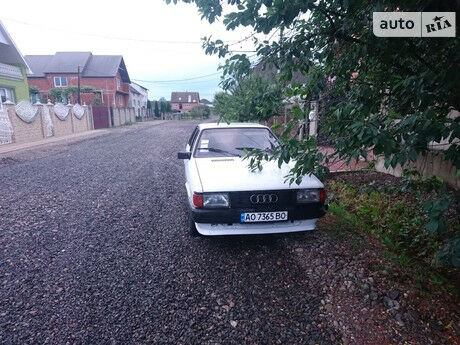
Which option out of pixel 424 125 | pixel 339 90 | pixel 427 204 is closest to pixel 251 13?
pixel 339 90

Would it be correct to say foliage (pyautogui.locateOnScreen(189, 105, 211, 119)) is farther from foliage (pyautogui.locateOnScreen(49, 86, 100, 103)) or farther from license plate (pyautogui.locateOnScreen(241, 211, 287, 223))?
license plate (pyautogui.locateOnScreen(241, 211, 287, 223))

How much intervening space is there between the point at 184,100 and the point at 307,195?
93168 millimetres

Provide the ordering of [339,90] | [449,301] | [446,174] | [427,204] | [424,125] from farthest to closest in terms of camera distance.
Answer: [446,174], [339,90], [449,301], [427,204], [424,125]

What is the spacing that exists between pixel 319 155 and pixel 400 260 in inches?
71.4

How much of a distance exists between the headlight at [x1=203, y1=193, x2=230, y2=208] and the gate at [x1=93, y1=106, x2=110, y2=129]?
2564 cm

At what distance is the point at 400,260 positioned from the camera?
3.17 m

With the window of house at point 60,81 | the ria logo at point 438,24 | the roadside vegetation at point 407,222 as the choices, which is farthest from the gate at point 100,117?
the ria logo at point 438,24

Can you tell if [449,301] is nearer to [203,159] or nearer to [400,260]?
[400,260]

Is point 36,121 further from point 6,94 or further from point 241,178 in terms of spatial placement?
point 241,178

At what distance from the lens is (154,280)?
Result: 3018 millimetres

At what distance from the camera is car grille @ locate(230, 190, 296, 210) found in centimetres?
327

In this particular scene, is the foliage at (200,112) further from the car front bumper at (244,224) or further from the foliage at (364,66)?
the foliage at (364,66)

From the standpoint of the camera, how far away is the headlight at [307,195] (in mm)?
3369

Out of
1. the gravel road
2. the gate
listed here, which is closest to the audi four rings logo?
the gravel road
